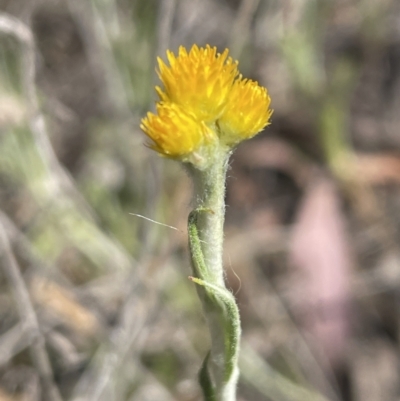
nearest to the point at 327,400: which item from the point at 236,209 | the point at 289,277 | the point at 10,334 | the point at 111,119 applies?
the point at 289,277

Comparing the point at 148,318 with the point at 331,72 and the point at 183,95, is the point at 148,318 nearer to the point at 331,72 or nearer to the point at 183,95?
the point at 183,95

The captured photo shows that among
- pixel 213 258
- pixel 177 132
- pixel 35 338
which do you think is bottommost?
pixel 35 338

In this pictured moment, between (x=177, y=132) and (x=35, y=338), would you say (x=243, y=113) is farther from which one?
(x=35, y=338)

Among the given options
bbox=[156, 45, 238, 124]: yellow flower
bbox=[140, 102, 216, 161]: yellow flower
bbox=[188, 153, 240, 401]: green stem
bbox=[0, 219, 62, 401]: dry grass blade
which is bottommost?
bbox=[0, 219, 62, 401]: dry grass blade

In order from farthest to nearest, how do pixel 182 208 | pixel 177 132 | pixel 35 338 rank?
pixel 182 208 < pixel 35 338 < pixel 177 132

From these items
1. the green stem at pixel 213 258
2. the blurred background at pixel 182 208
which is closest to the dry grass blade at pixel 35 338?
the blurred background at pixel 182 208

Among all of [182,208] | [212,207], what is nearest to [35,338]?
[182,208]

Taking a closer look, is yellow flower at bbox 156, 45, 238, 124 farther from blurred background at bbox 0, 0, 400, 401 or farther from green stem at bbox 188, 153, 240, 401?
blurred background at bbox 0, 0, 400, 401

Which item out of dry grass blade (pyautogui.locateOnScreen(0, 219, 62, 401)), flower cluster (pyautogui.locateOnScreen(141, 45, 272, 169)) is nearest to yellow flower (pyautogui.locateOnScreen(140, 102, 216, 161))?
flower cluster (pyautogui.locateOnScreen(141, 45, 272, 169))
